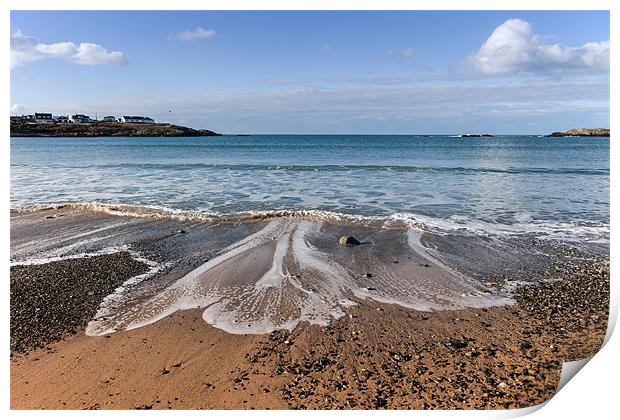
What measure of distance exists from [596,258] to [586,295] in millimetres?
2194

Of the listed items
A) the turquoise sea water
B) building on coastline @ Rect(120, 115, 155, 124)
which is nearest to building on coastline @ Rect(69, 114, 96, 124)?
building on coastline @ Rect(120, 115, 155, 124)

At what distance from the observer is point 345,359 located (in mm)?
4004

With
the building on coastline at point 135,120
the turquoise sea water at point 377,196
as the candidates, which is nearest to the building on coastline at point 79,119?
the building on coastline at point 135,120

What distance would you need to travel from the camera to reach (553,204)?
1272 cm

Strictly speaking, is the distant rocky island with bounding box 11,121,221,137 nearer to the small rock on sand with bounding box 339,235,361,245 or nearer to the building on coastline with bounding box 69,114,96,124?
the building on coastline with bounding box 69,114,96,124

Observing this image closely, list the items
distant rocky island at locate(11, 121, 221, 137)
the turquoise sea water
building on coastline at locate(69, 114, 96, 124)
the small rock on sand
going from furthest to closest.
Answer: building on coastline at locate(69, 114, 96, 124) < distant rocky island at locate(11, 121, 221, 137) < the turquoise sea water < the small rock on sand

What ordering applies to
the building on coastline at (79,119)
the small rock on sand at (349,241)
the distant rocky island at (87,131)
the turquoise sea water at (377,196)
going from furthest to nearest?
the building on coastline at (79,119) → the distant rocky island at (87,131) → the turquoise sea water at (377,196) → the small rock on sand at (349,241)

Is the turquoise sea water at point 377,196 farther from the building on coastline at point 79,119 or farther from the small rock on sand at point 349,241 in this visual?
the building on coastline at point 79,119

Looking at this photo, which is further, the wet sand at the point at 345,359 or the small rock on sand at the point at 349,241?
the small rock on sand at the point at 349,241

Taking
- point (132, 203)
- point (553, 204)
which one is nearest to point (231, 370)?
point (132, 203)

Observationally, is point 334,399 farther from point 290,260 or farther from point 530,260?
point 530,260

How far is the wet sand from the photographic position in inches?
136

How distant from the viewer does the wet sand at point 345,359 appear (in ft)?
11.3

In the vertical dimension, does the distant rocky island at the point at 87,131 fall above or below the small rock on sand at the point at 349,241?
above
